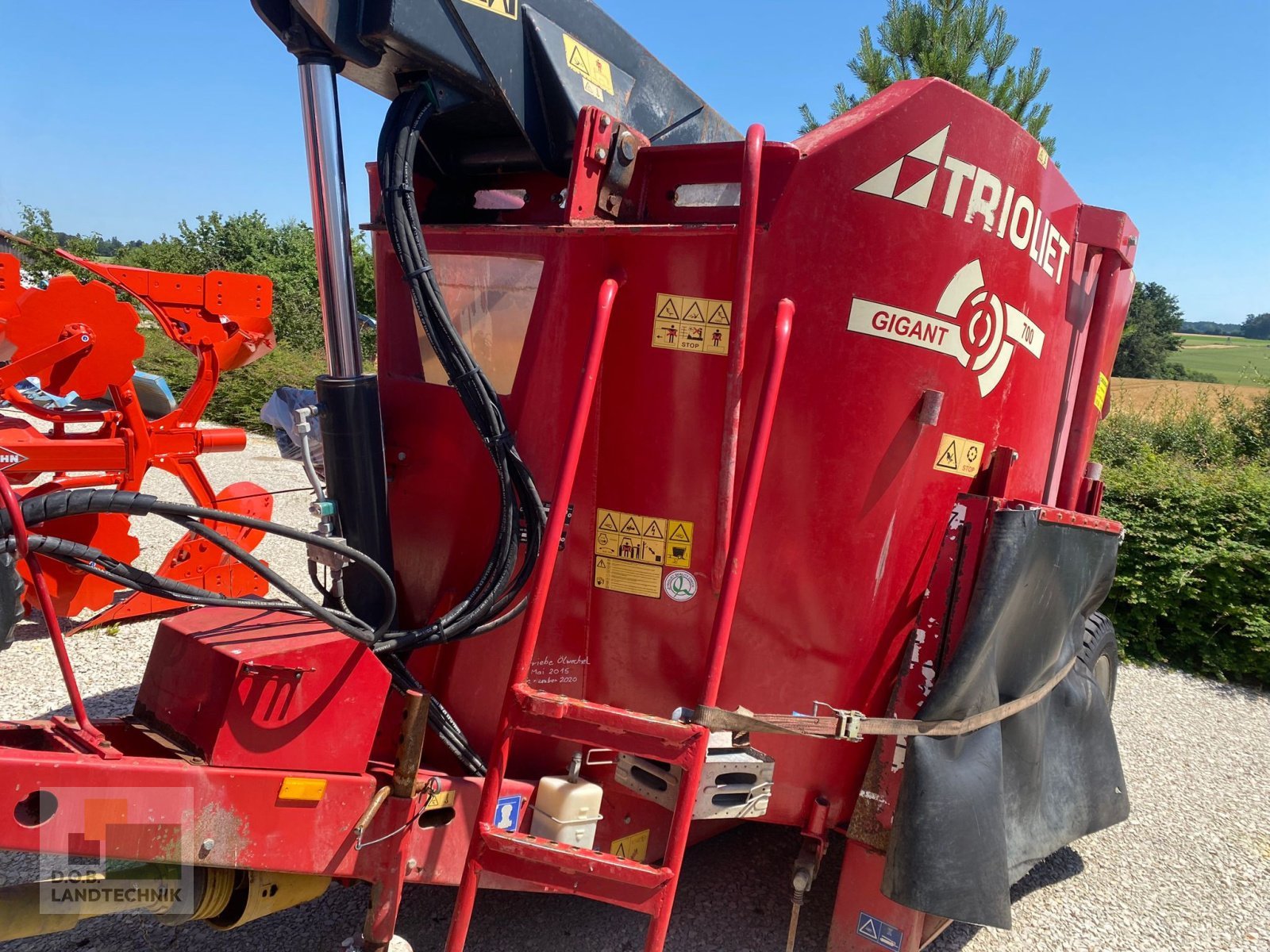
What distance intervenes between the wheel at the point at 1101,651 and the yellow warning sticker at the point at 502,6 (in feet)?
10.2

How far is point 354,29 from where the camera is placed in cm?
191

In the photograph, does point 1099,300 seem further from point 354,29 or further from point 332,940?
point 332,940

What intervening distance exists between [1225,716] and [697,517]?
4826 millimetres

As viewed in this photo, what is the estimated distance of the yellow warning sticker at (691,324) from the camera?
6.72 ft

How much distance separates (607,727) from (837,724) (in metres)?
0.60

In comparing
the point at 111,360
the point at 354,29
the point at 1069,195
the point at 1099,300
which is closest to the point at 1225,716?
the point at 1099,300

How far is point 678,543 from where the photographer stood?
7.14ft

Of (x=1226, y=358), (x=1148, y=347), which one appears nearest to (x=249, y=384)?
(x=1148, y=347)

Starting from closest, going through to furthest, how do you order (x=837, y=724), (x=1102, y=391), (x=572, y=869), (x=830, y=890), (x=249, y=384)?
(x=572, y=869) < (x=837, y=724) < (x=830, y=890) < (x=1102, y=391) < (x=249, y=384)

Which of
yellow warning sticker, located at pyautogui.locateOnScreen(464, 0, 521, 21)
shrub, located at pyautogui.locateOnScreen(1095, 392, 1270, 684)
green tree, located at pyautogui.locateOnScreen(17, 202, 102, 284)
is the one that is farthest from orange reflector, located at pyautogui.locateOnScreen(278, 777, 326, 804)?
green tree, located at pyautogui.locateOnScreen(17, 202, 102, 284)

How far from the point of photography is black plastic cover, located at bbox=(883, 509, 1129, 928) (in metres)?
2.15

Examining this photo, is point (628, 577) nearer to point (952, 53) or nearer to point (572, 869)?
point (572, 869)

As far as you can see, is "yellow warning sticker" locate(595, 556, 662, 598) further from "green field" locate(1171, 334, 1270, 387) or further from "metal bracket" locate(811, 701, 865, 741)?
"green field" locate(1171, 334, 1270, 387)

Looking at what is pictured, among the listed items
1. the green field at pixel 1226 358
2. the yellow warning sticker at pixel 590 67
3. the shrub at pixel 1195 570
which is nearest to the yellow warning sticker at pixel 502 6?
the yellow warning sticker at pixel 590 67
